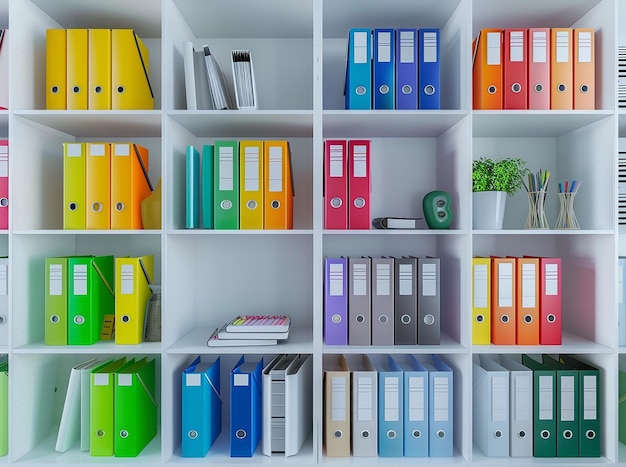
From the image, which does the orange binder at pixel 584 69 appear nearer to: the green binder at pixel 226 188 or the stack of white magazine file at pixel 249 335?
the green binder at pixel 226 188

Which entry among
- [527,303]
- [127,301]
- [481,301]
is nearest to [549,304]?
[527,303]

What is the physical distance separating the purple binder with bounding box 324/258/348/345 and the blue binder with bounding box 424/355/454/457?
1.28 feet

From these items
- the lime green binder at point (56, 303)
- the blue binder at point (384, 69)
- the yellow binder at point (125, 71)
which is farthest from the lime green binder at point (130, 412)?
the blue binder at point (384, 69)

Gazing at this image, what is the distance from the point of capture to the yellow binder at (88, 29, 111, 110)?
1829 mm

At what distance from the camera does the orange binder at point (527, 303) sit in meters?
1.83

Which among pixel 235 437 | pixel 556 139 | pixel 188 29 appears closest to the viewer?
pixel 235 437

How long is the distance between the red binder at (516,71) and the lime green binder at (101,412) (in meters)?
1.85

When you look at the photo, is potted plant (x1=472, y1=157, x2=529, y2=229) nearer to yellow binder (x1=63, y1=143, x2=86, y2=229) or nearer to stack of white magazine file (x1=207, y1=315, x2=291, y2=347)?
stack of white magazine file (x1=207, y1=315, x2=291, y2=347)

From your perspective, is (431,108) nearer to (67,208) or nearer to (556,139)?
(556,139)

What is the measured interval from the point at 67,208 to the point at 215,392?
3.02ft

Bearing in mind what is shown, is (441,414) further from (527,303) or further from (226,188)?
(226,188)

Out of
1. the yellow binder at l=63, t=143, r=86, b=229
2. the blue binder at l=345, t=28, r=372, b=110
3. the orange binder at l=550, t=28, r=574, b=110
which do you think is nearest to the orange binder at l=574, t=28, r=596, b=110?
the orange binder at l=550, t=28, r=574, b=110

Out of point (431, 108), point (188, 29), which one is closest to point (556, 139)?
point (431, 108)

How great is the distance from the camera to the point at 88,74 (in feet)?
6.02
